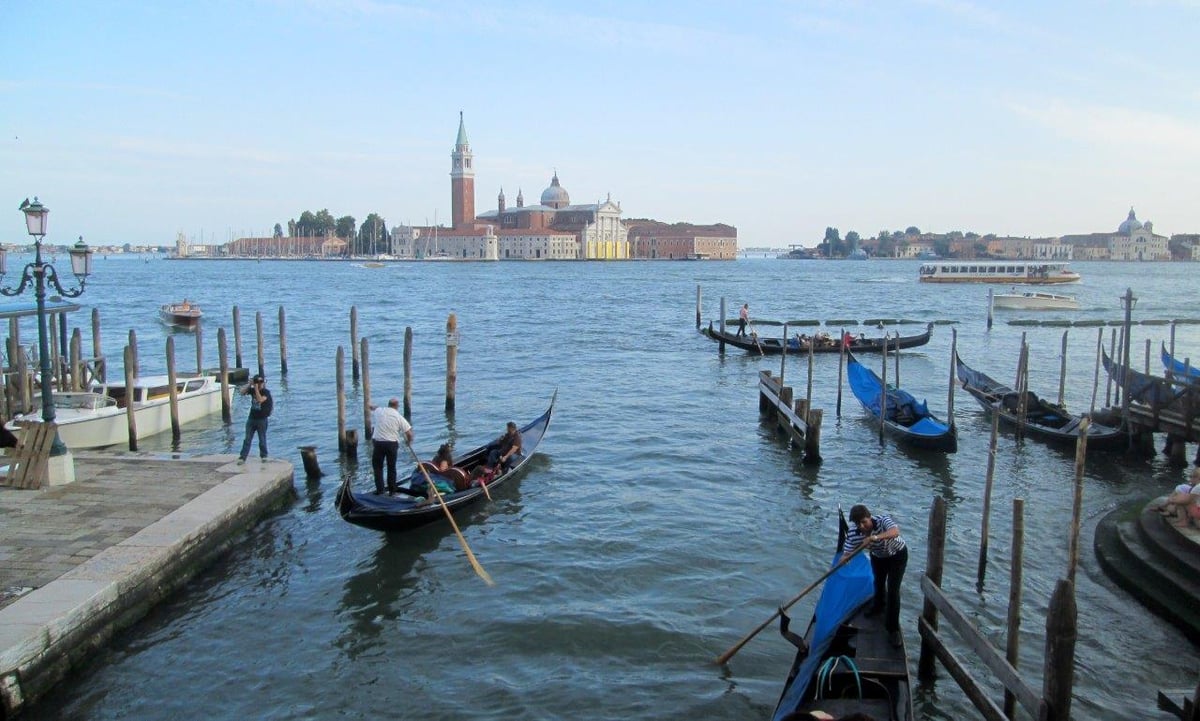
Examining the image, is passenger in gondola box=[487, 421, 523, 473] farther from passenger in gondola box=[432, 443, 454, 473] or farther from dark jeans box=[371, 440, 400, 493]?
dark jeans box=[371, 440, 400, 493]

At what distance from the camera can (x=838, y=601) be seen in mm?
5945

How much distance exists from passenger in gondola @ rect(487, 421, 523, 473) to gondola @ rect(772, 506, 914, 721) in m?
5.06

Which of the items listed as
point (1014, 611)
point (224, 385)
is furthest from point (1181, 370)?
point (224, 385)

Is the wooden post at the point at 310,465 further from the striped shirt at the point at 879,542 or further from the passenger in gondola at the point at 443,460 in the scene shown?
the striped shirt at the point at 879,542

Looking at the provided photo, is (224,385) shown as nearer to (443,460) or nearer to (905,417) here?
(443,460)

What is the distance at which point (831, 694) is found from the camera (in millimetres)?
4887

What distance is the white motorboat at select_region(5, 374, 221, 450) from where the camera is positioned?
11.7 m

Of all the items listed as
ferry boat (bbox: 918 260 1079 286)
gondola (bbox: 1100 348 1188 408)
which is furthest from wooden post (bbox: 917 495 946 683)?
ferry boat (bbox: 918 260 1079 286)

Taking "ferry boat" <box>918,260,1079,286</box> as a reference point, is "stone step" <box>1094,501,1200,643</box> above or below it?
below

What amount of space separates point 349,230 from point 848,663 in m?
149

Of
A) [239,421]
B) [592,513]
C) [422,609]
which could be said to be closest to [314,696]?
[422,609]

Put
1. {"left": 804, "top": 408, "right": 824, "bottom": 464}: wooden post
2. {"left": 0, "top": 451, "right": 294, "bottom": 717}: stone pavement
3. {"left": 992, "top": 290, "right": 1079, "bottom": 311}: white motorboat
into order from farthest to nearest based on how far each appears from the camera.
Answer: {"left": 992, "top": 290, "right": 1079, "bottom": 311}: white motorboat
{"left": 804, "top": 408, "right": 824, "bottom": 464}: wooden post
{"left": 0, "top": 451, "right": 294, "bottom": 717}: stone pavement

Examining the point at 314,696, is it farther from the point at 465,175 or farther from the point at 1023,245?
Answer: the point at 1023,245

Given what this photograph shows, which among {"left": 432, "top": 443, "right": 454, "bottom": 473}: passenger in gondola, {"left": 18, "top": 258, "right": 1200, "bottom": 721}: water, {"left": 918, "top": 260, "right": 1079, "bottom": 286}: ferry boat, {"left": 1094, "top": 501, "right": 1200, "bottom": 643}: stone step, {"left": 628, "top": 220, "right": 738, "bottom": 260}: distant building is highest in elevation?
{"left": 628, "top": 220, "right": 738, "bottom": 260}: distant building
